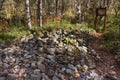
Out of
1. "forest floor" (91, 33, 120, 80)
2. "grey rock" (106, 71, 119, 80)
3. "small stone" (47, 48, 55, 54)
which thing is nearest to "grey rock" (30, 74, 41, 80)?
"small stone" (47, 48, 55, 54)

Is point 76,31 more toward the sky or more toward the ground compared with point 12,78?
more toward the sky

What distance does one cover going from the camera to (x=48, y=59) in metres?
9.09

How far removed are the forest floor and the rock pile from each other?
379 mm

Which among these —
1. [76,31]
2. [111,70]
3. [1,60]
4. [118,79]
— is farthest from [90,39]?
[1,60]

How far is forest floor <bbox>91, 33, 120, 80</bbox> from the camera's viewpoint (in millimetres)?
9545

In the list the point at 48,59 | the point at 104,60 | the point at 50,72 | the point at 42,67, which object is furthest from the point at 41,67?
the point at 104,60

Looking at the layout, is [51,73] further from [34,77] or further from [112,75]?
[112,75]

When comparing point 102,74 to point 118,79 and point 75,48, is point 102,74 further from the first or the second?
point 75,48

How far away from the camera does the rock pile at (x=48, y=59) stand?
8.20 meters

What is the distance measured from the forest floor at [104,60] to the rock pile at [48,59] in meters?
0.38

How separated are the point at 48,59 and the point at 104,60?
9.70 feet

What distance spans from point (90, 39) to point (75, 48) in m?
2.64

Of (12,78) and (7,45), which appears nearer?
(12,78)

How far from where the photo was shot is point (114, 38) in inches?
495
